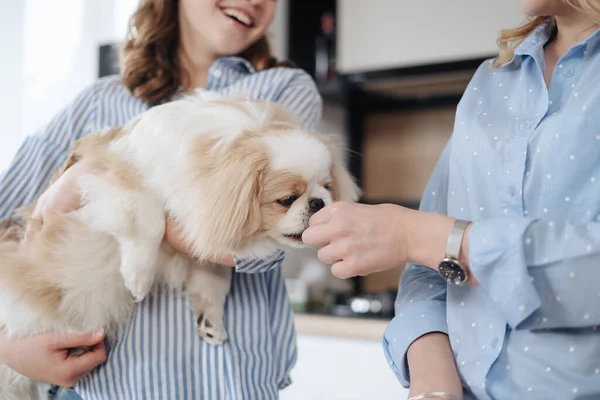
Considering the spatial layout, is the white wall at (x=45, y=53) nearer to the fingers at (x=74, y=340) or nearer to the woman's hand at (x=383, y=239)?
the fingers at (x=74, y=340)

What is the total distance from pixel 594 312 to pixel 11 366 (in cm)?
101

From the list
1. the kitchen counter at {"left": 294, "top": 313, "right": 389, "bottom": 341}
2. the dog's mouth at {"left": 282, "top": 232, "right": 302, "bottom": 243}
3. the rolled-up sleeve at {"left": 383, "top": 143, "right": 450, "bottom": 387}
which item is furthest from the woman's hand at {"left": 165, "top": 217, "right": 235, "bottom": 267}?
the kitchen counter at {"left": 294, "top": 313, "right": 389, "bottom": 341}

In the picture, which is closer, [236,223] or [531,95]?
[531,95]

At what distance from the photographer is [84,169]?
1211 millimetres

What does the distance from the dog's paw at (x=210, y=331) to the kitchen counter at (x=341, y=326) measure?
55.9 inches

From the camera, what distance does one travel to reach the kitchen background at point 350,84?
2.60m

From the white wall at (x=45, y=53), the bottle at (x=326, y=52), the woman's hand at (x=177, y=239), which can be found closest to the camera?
the woman's hand at (x=177, y=239)

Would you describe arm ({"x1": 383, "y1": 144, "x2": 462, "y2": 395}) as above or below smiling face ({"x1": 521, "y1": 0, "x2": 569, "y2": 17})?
below

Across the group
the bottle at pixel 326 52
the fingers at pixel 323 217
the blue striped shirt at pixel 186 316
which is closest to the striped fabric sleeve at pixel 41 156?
the blue striped shirt at pixel 186 316

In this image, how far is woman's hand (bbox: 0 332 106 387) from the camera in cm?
114

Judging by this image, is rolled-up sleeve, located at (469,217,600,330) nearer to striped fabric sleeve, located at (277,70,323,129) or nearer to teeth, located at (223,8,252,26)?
striped fabric sleeve, located at (277,70,323,129)

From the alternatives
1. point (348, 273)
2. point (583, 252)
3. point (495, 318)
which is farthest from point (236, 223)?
point (583, 252)

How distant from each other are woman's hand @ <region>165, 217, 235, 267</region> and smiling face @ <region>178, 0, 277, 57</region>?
17.1 inches

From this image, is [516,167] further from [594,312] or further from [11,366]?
[11,366]
